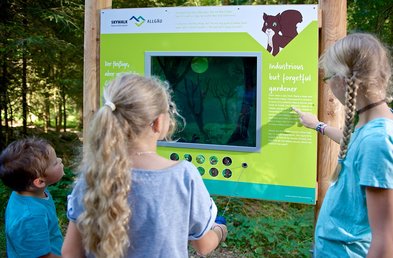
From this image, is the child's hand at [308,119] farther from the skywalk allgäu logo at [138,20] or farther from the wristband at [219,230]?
the skywalk allgäu logo at [138,20]

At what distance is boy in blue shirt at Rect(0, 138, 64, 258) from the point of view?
2.24m

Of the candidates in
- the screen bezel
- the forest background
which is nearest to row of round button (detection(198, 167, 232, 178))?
the screen bezel

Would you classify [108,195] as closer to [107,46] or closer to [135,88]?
[135,88]

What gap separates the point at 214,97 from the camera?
3381mm

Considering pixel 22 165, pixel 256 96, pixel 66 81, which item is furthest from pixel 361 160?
pixel 66 81

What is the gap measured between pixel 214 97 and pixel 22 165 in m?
1.47

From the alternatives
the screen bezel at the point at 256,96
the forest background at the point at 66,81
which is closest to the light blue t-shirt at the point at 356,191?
the screen bezel at the point at 256,96

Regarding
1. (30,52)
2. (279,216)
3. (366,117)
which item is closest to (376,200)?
(366,117)

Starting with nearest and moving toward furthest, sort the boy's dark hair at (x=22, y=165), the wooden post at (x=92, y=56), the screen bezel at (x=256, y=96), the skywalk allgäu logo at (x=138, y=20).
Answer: the boy's dark hair at (x=22, y=165) < the screen bezel at (x=256, y=96) < the skywalk allgäu logo at (x=138, y=20) < the wooden post at (x=92, y=56)

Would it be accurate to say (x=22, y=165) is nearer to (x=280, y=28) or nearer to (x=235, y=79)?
(x=235, y=79)

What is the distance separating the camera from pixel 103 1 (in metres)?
3.58

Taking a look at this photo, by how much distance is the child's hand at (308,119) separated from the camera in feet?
9.30

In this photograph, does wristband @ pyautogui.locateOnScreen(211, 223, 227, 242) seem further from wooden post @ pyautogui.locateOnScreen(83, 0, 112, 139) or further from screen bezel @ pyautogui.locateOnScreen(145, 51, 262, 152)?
wooden post @ pyautogui.locateOnScreen(83, 0, 112, 139)

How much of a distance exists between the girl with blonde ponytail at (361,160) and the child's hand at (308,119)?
92cm
